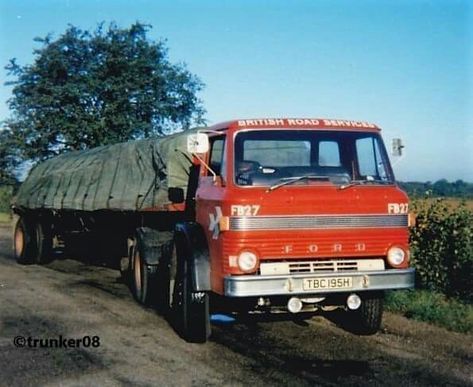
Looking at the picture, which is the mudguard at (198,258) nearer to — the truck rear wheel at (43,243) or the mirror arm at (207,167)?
the mirror arm at (207,167)

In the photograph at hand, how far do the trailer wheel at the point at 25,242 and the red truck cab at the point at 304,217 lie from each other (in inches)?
361

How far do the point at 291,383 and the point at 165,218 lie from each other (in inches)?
176

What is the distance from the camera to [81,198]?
1317 cm

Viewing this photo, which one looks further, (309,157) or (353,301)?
(309,157)

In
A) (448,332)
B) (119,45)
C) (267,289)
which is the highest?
(119,45)

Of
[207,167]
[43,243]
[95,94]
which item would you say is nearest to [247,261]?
[207,167]

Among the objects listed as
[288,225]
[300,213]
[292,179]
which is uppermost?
[292,179]

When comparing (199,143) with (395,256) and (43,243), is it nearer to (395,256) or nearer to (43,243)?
(395,256)

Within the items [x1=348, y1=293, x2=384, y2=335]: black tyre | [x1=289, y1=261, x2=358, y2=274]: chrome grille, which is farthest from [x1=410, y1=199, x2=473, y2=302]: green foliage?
[x1=289, y1=261, x2=358, y2=274]: chrome grille

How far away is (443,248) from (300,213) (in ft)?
12.6

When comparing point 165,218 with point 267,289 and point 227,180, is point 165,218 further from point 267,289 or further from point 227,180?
point 267,289

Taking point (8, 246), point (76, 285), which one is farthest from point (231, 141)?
point (8, 246)

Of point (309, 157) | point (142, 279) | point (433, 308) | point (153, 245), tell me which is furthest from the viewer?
point (142, 279)

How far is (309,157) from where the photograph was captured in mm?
7520
